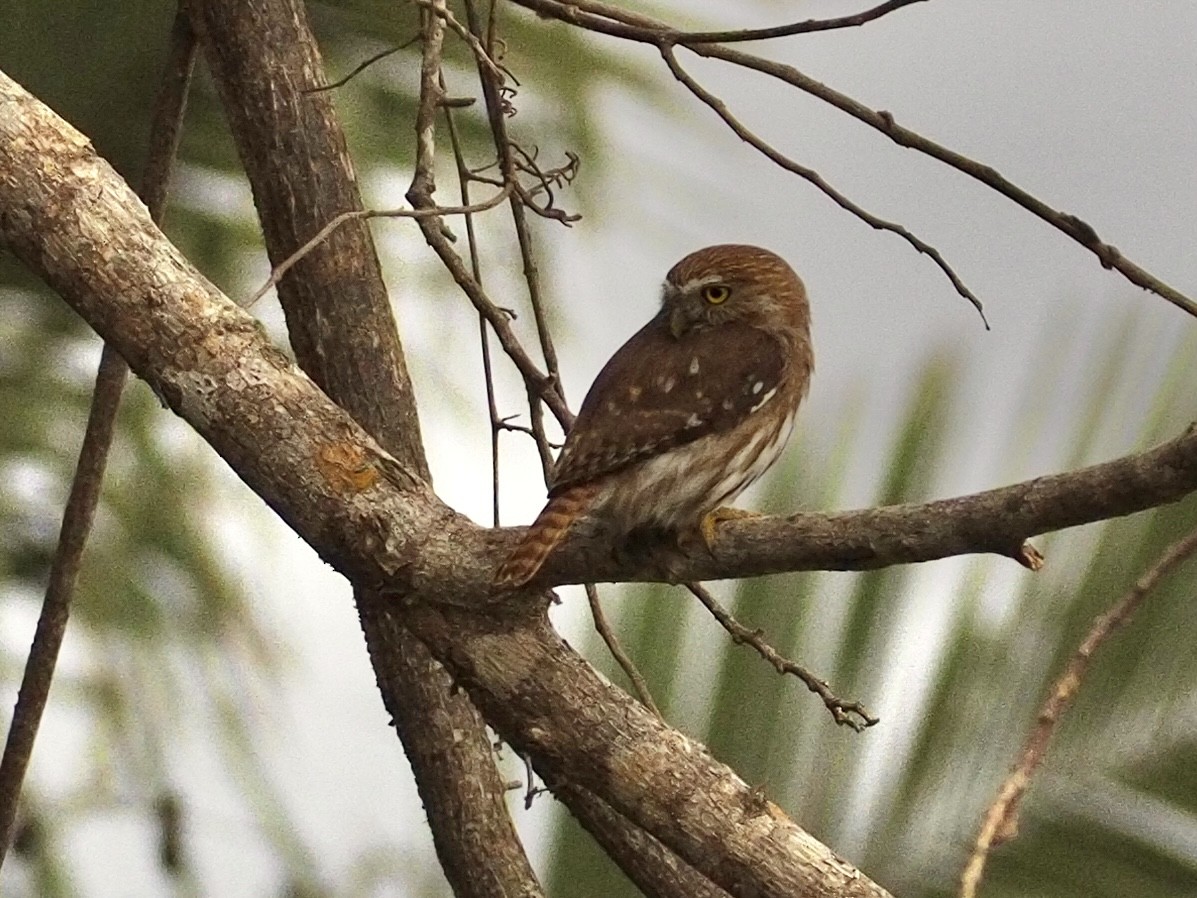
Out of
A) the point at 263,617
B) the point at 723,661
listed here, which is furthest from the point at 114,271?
the point at 263,617

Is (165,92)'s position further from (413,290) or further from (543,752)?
(543,752)

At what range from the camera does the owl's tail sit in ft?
6.40

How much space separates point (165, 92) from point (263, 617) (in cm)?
158

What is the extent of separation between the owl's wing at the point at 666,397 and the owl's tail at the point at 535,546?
0.18 meters

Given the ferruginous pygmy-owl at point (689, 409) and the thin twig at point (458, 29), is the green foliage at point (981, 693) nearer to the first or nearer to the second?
the ferruginous pygmy-owl at point (689, 409)

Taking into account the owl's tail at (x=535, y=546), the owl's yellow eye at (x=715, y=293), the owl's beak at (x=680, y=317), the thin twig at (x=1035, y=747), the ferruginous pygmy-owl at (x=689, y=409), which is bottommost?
the thin twig at (x=1035, y=747)

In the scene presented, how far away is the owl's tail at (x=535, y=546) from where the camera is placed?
6.40ft

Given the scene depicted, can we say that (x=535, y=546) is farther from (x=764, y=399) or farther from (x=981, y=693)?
(x=981, y=693)

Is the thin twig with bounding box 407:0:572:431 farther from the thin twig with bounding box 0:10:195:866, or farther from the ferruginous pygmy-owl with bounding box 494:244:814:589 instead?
the thin twig with bounding box 0:10:195:866

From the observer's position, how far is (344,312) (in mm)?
2730

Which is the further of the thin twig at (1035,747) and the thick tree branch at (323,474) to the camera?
the thick tree branch at (323,474)

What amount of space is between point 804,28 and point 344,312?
40.3 inches

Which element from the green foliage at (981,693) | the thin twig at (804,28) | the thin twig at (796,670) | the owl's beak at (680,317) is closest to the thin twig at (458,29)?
the thin twig at (804,28)

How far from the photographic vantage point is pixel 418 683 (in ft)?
9.02
